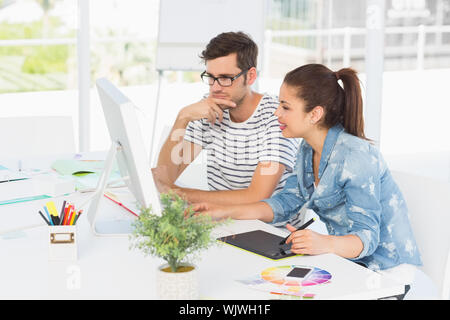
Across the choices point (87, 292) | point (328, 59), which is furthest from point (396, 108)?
point (87, 292)

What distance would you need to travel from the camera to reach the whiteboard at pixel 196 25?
393cm

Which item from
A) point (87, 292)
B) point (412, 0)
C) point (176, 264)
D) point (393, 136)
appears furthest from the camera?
point (393, 136)

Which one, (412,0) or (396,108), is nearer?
(412,0)

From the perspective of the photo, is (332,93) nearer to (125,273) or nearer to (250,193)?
(250,193)

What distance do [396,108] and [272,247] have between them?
5542 millimetres

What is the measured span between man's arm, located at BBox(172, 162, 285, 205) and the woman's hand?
548mm

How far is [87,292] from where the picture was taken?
1.36m

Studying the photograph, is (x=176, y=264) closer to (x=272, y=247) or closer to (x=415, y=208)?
(x=272, y=247)

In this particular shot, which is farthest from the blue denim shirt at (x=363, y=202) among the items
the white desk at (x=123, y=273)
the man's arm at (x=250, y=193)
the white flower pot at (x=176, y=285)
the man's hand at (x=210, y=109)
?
the white flower pot at (x=176, y=285)

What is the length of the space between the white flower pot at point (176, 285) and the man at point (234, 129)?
981 millimetres

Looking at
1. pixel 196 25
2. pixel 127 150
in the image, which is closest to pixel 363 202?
pixel 127 150

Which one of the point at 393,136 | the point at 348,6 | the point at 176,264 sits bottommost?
the point at 393,136

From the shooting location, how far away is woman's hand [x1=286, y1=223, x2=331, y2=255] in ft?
5.21

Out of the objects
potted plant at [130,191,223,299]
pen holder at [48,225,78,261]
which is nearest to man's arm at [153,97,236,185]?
pen holder at [48,225,78,261]
